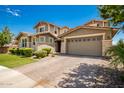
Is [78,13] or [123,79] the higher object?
[78,13]

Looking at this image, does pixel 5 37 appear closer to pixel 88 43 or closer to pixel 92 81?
pixel 88 43

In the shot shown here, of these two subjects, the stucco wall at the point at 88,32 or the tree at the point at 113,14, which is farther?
the stucco wall at the point at 88,32

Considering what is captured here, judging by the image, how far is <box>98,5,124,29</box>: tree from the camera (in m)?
6.80

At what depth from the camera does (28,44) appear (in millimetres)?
21484

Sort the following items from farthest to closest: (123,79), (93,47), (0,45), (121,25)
Result: (0,45) < (93,47) < (121,25) < (123,79)

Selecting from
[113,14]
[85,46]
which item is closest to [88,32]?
[85,46]

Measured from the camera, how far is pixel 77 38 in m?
14.0

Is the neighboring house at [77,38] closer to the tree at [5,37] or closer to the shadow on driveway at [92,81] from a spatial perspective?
the tree at [5,37]

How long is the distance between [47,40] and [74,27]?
5.82 metres

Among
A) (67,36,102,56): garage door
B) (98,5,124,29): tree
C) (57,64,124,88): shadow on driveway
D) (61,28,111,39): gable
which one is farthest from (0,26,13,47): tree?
(57,64,124,88): shadow on driveway

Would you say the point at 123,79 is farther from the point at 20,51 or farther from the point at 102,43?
the point at 20,51

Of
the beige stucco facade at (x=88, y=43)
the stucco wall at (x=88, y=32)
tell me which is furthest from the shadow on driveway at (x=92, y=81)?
the stucco wall at (x=88, y=32)

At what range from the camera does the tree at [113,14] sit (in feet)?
22.3
